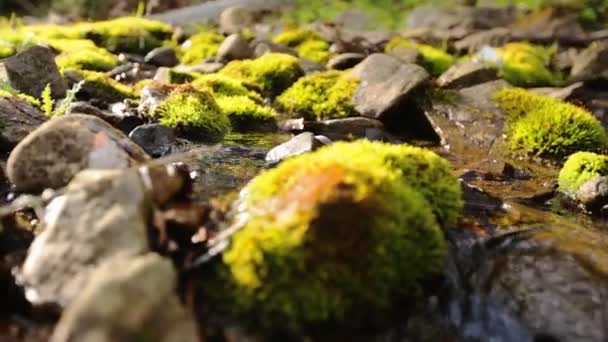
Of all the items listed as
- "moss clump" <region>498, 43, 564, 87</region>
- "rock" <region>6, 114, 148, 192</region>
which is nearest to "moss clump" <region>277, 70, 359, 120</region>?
"moss clump" <region>498, 43, 564, 87</region>

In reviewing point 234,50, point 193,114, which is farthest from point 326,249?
point 234,50

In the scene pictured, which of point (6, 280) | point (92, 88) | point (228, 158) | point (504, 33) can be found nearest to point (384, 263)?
point (6, 280)

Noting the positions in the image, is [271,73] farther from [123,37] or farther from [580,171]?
[580,171]

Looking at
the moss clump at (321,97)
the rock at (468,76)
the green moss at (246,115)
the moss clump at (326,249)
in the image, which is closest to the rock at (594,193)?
the moss clump at (326,249)

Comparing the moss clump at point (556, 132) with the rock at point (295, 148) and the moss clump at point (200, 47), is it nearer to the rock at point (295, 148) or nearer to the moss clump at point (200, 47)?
the rock at point (295, 148)

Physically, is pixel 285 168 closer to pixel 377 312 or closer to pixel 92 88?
pixel 377 312

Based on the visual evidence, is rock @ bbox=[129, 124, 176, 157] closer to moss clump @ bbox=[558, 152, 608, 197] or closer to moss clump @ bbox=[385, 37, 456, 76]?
moss clump @ bbox=[558, 152, 608, 197]
